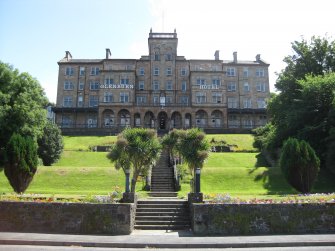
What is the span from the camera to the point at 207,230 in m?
15.8

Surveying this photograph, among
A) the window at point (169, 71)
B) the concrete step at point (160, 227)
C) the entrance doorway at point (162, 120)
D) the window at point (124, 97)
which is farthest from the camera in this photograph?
the window at point (169, 71)

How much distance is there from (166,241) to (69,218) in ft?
16.6

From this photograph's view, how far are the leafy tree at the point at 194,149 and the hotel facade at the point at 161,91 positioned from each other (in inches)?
1577

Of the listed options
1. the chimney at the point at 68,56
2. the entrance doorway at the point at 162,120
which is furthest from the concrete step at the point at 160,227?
the chimney at the point at 68,56

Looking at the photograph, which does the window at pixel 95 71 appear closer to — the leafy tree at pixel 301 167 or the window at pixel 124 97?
the window at pixel 124 97

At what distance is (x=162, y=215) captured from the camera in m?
18.0

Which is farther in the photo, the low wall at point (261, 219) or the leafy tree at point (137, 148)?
the leafy tree at point (137, 148)

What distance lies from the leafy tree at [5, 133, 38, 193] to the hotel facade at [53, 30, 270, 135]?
3756 centimetres

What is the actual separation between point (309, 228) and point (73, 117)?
6309cm

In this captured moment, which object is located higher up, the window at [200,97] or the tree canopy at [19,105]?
the window at [200,97]

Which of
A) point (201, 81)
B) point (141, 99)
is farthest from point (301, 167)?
point (141, 99)

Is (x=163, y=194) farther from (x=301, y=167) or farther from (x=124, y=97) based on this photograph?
(x=124, y=97)

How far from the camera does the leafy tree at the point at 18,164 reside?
24.8 meters

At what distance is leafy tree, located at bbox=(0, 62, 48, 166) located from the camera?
38031mm
